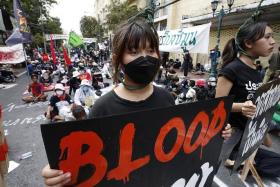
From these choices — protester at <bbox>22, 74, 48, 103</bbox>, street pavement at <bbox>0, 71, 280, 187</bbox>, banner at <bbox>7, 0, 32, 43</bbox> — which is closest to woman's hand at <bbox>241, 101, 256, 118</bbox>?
street pavement at <bbox>0, 71, 280, 187</bbox>

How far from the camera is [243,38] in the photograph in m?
2.17

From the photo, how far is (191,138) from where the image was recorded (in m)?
1.34

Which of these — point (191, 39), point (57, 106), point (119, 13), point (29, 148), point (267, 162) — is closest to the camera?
point (267, 162)

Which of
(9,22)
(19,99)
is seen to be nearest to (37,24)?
(9,22)

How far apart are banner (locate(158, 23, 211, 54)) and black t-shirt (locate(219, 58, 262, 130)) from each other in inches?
219

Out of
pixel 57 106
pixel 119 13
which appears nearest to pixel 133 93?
pixel 57 106

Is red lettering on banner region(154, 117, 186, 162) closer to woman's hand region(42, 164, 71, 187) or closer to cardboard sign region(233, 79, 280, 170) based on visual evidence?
woman's hand region(42, 164, 71, 187)

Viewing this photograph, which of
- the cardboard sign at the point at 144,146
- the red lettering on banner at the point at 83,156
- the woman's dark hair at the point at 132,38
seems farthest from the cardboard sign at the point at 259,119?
the red lettering on banner at the point at 83,156

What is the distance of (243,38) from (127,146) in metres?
1.59

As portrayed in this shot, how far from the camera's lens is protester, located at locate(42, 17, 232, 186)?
4.37 ft

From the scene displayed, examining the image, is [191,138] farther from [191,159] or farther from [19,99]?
[19,99]

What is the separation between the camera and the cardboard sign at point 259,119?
173 centimetres

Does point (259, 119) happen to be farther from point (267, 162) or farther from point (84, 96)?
point (84, 96)

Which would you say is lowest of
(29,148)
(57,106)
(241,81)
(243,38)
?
(29,148)
